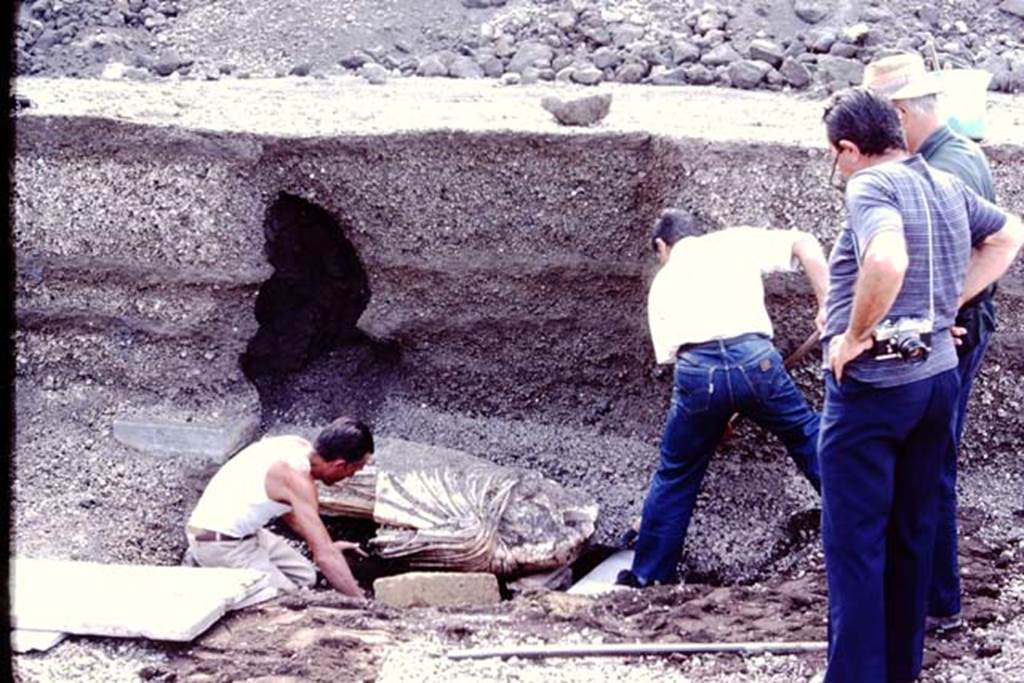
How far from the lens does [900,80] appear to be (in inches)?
174

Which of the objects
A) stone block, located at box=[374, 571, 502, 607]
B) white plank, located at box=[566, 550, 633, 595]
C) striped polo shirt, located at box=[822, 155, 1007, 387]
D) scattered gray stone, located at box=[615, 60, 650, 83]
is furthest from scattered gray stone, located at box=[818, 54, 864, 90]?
striped polo shirt, located at box=[822, 155, 1007, 387]

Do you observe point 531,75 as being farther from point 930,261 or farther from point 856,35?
point 930,261

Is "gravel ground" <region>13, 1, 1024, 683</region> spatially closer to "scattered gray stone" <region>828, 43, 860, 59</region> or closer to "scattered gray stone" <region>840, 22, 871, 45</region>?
"scattered gray stone" <region>828, 43, 860, 59</region>

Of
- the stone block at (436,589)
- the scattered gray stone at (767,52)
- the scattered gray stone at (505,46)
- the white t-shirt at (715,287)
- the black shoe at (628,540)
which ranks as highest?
the scattered gray stone at (767,52)

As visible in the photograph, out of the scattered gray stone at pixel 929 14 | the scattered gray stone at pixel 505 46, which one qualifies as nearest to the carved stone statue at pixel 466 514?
the scattered gray stone at pixel 505 46

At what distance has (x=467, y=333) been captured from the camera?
22.0ft

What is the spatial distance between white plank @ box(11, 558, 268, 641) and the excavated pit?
1055 mm

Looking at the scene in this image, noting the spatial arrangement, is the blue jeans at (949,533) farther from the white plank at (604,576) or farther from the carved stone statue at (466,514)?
the carved stone statue at (466,514)

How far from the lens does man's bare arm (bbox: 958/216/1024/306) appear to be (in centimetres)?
403

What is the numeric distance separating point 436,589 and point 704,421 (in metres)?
1.27

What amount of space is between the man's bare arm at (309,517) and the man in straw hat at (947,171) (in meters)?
2.26

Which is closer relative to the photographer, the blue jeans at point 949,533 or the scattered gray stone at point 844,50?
the blue jeans at point 949,533

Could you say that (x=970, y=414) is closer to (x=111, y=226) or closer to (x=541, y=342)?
(x=541, y=342)

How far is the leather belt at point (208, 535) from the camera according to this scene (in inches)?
220
